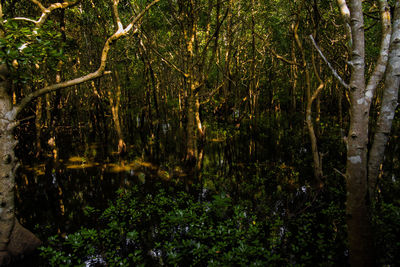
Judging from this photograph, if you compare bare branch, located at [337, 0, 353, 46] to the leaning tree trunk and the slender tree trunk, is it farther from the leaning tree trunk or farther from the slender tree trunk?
the leaning tree trunk

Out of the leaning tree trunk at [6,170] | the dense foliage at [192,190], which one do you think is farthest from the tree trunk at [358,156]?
the leaning tree trunk at [6,170]

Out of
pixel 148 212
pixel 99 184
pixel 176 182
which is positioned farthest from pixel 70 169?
pixel 148 212

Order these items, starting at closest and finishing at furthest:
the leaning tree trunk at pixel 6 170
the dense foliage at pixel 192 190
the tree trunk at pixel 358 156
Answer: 1. the tree trunk at pixel 358 156
2. the leaning tree trunk at pixel 6 170
3. the dense foliage at pixel 192 190

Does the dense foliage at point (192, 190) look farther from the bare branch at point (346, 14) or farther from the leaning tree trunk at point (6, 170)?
the leaning tree trunk at point (6, 170)

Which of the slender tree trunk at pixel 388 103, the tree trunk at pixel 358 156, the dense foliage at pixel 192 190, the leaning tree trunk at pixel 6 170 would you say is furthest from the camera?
the dense foliage at pixel 192 190

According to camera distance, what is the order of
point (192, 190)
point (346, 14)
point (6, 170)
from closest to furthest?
point (346, 14), point (6, 170), point (192, 190)

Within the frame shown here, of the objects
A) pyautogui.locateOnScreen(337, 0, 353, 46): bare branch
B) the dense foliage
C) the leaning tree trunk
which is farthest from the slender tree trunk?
the leaning tree trunk

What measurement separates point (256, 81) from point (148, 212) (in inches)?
826

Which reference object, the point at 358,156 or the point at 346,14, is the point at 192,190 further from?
the point at 346,14

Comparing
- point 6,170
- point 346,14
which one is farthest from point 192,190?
point 346,14

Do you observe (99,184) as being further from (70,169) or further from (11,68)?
(11,68)

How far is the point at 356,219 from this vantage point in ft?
11.1

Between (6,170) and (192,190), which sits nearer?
(6,170)

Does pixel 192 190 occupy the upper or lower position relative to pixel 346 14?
lower
